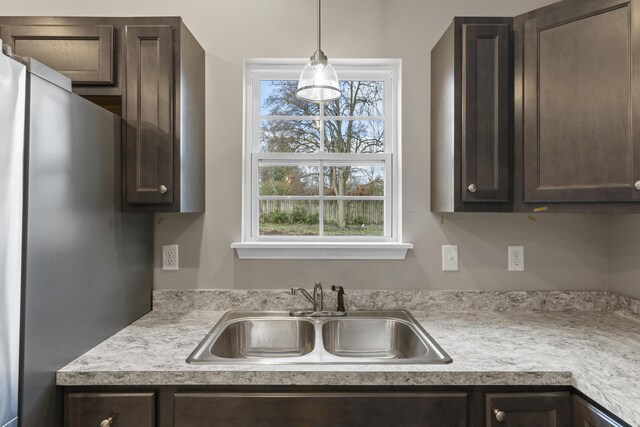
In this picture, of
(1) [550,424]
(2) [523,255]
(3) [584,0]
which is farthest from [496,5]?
(1) [550,424]

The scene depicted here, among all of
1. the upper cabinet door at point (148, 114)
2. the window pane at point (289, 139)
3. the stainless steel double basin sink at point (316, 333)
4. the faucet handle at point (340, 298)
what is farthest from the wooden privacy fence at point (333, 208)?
the upper cabinet door at point (148, 114)

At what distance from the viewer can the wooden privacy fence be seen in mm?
1983

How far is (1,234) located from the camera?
3.09 feet

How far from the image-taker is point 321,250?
1864 mm

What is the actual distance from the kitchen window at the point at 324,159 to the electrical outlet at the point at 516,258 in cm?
58

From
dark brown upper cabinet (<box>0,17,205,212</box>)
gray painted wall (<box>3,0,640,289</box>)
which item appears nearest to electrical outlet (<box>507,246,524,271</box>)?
gray painted wall (<box>3,0,640,289</box>)

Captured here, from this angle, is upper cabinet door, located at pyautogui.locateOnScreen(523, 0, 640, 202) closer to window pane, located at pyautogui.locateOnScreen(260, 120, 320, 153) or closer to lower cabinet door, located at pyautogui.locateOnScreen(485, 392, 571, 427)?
lower cabinet door, located at pyautogui.locateOnScreen(485, 392, 571, 427)

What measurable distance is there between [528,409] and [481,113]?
42.9 inches

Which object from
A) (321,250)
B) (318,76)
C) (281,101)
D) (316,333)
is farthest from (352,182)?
(316,333)

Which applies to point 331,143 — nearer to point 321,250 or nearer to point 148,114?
point 321,250

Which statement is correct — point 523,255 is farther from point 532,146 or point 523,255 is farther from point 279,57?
point 279,57

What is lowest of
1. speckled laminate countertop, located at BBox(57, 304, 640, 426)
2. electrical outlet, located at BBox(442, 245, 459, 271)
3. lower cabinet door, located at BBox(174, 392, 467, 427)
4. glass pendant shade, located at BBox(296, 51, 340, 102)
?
lower cabinet door, located at BBox(174, 392, 467, 427)

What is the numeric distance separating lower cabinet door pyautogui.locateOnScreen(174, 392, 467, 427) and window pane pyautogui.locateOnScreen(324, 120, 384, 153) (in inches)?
48.6

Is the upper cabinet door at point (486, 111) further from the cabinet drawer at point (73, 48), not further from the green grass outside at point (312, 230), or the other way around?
the cabinet drawer at point (73, 48)
